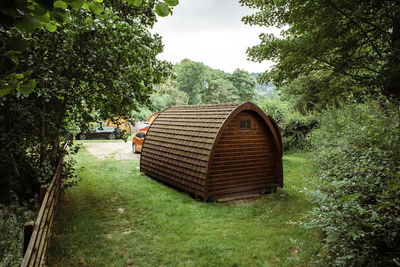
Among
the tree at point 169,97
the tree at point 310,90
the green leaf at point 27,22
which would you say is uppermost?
the tree at point 169,97

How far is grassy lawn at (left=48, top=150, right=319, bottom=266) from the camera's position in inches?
189

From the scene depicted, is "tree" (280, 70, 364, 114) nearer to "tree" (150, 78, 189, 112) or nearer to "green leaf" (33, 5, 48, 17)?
"green leaf" (33, 5, 48, 17)

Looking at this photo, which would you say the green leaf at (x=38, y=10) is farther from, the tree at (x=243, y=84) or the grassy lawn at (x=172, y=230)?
the tree at (x=243, y=84)

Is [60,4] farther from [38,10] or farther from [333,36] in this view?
[333,36]

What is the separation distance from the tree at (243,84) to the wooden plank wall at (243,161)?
51.6 m

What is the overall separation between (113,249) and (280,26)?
11467mm

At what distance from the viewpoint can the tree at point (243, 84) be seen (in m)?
60.4

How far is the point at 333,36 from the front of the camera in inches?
355

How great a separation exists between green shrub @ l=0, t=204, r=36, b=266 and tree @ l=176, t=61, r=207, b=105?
54412 millimetres

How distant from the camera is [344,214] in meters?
3.02

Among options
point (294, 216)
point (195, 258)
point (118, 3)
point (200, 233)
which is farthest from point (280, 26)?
point (195, 258)

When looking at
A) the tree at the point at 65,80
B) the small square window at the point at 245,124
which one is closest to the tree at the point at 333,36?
the small square window at the point at 245,124

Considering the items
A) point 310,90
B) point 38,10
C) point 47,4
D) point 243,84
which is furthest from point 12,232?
point 243,84

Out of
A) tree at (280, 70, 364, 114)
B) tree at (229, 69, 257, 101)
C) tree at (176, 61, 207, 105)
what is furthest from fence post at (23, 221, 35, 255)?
tree at (229, 69, 257, 101)
